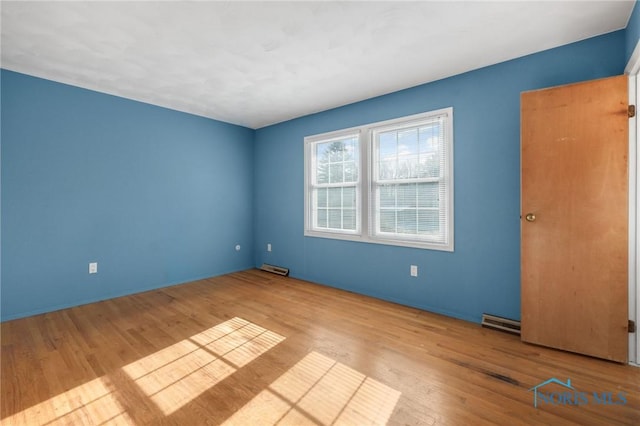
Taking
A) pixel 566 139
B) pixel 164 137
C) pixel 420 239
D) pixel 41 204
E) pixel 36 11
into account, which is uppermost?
pixel 36 11

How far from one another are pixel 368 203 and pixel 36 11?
11.1 feet

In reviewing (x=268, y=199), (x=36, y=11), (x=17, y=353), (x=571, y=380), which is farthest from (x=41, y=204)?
(x=571, y=380)

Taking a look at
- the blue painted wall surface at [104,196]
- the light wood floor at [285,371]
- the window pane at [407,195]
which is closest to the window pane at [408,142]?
the window pane at [407,195]

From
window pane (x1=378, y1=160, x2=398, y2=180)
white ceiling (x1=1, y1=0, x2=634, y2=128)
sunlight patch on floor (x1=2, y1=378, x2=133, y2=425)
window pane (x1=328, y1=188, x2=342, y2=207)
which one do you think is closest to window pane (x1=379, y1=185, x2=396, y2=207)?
window pane (x1=378, y1=160, x2=398, y2=180)

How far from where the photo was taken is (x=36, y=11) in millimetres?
1954

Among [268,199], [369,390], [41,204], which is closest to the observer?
[369,390]

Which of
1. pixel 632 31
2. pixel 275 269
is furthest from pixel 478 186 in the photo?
pixel 275 269

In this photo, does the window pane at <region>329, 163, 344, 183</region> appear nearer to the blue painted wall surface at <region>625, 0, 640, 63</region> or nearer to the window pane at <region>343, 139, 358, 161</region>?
the window pane at <region>343, 139, 358, 161</region>

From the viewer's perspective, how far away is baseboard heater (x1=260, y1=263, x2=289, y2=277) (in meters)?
4.63

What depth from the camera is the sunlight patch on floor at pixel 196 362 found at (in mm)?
1785

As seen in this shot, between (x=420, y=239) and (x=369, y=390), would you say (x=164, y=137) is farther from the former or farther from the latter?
(x=369, y=390)

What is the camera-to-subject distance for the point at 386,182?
352cm

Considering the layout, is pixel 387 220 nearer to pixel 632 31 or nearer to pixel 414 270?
pixel 414 270

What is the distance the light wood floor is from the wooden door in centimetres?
25
